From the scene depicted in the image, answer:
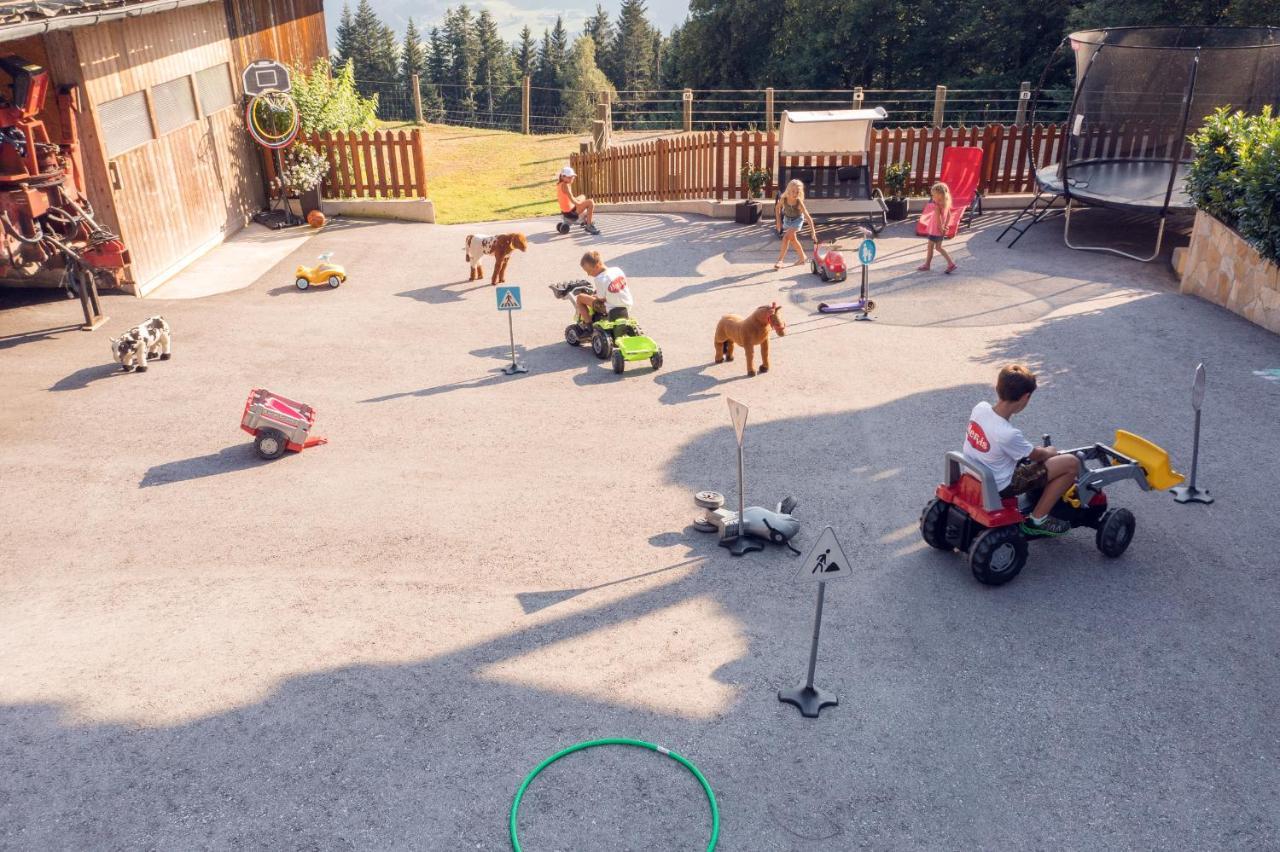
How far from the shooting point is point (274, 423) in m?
9.07

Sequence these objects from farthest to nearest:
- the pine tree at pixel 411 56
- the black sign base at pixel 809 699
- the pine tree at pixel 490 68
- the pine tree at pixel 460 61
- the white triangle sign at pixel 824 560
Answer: the pine tree at pixel 490 68, the pine tree at pixel 460 61, the pine tree at pixel 411 56, the black sign base at pixel 809 699, the white triangle sign at pixel 824 560

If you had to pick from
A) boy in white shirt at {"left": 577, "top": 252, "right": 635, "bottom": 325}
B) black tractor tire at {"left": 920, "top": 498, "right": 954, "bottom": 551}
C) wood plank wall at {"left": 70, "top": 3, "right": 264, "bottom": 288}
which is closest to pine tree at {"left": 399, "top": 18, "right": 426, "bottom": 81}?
wood plank wall at {"left": 70, "top": 3, "right": 264, "bottom": 288}

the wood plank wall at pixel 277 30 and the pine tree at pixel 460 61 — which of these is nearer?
the wood plank wall at pixel 277 30

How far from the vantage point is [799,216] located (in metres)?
15.5

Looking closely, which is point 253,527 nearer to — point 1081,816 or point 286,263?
point 1081,816

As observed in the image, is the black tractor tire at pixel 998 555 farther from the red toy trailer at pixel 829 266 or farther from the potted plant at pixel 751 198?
the potted plant at pixel 751 198

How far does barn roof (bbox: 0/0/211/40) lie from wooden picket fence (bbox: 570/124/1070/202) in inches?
380

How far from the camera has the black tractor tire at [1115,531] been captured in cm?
727

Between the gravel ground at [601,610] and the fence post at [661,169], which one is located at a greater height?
the fence post at [661,169]

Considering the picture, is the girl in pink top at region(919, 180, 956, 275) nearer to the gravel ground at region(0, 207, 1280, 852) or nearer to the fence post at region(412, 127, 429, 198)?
the gravel ground at region(0, 207, 1280, 852)

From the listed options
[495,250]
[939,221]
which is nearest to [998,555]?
[939,221]

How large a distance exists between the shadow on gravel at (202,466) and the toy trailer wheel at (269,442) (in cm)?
12

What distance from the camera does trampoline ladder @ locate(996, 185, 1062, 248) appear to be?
640 inches

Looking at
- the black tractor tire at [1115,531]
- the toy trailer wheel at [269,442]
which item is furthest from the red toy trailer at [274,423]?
the black tractor tire at [1115,531]
